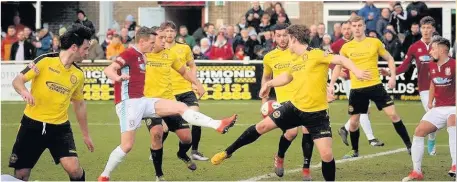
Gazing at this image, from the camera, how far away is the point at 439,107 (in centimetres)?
1426

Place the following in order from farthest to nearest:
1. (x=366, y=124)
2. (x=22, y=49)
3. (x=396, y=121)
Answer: (x=22, y=49) → (x=366, y=124) → (x=396, y=121)

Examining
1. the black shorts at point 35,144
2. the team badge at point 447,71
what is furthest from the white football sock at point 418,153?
the black shorts at point 35,144

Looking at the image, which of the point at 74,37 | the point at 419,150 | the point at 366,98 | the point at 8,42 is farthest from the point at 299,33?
the point at 8,42

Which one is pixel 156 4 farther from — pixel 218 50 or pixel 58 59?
pixel 58 59

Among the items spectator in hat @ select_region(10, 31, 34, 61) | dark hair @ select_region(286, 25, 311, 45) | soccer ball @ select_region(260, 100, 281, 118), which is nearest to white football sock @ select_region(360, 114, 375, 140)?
soccer ball @ select_region(260, 100, 281, 118)

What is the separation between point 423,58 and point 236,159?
3.73 m

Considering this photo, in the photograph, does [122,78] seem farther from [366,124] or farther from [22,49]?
[22,49]

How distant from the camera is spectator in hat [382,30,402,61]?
27.5 m

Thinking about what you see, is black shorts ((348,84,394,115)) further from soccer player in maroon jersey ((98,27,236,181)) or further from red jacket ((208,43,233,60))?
red jacket ((208,43,233,60))

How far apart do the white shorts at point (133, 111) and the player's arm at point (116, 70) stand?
0.49 m

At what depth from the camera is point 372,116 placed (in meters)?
23.7

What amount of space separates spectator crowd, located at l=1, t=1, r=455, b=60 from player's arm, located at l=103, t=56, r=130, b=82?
544 inches

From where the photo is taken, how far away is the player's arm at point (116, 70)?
12.6 meters

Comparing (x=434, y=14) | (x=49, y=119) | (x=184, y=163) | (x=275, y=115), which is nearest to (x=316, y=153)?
(x=184, y=163)
